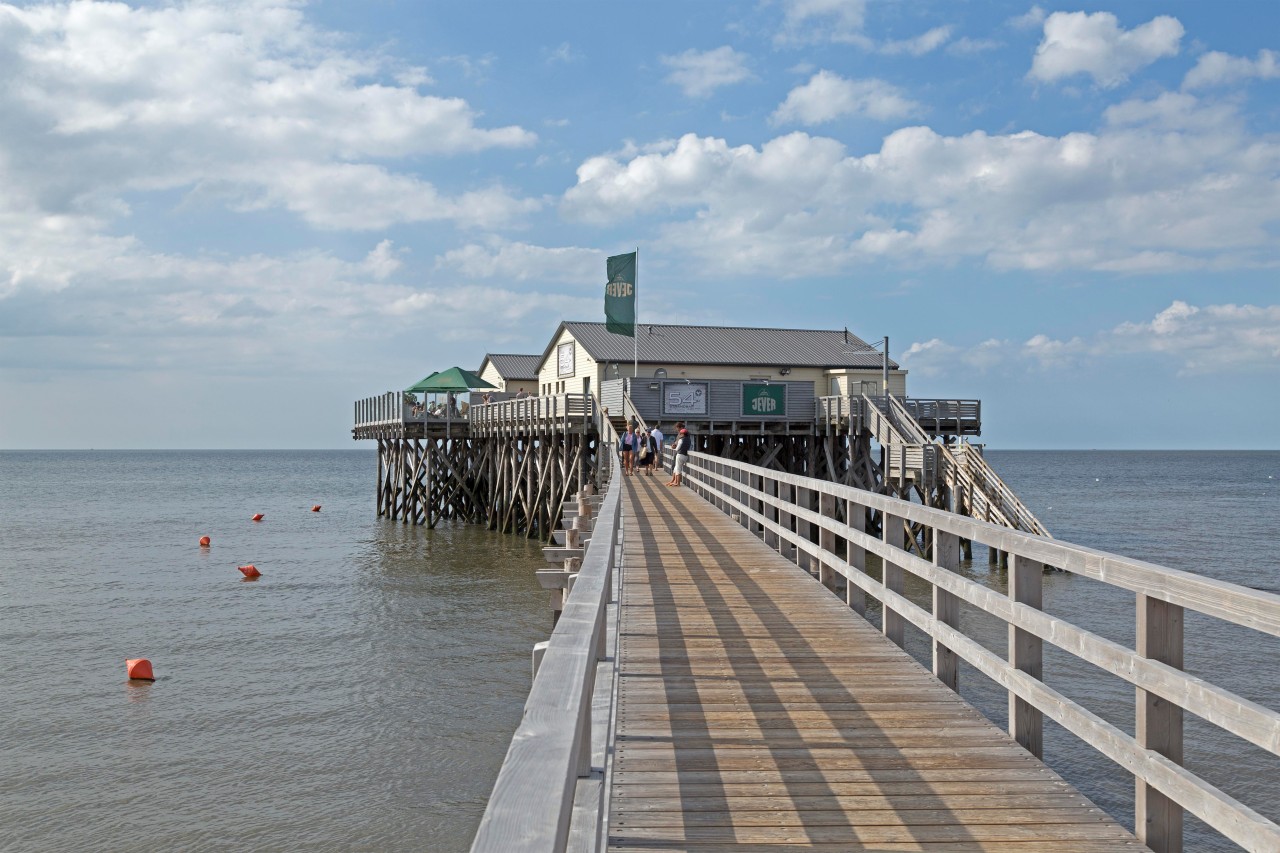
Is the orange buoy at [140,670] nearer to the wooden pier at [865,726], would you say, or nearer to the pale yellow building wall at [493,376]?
the wooden pier at [865,726]

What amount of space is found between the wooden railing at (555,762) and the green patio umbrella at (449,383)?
36168 millimetres

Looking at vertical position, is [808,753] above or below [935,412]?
below

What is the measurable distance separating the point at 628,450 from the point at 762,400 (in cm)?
704

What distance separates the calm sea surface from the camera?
964 cm

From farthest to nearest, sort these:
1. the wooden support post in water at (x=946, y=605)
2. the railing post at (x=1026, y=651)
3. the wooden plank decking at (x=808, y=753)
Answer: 1. the wooden support post in water at (x=946, y=605)
2. the railing post at (x=1026, y=651)
3. the wooden plank decking at (x=808, y=753)

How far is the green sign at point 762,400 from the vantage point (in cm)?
3372

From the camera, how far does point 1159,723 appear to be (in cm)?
358

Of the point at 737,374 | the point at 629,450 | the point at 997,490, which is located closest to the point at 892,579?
the point at 997,490

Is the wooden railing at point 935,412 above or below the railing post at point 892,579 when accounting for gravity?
above

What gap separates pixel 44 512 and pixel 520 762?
58.7 metres

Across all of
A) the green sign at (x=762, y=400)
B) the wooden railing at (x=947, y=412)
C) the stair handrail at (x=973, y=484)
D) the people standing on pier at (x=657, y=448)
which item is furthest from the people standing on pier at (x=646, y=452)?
the wooden railing at (x=947, y=412)

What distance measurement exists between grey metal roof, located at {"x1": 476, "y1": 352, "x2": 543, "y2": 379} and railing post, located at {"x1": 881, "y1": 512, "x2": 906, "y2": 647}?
143ft

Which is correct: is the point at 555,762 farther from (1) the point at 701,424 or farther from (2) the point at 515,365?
(2) the point at 515,365

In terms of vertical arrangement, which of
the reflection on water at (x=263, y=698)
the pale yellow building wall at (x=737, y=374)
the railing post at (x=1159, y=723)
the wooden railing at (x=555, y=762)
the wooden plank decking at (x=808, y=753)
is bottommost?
the reflection on water at (x=263, y=698)
